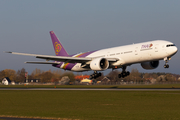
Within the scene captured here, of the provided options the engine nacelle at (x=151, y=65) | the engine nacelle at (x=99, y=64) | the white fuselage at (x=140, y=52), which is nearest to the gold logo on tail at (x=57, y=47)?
the white fuselage at (x=140, y=52)

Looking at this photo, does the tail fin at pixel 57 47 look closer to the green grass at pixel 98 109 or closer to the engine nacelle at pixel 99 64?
the engine nacelle at pixel 99 64

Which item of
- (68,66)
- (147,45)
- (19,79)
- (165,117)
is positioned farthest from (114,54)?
(19,79)

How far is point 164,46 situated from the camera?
44531mm

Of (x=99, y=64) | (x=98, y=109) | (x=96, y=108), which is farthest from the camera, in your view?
(x=99, y=64)

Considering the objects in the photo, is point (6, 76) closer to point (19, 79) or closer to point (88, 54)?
point (19, 79)

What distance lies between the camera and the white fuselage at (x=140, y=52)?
146 feet

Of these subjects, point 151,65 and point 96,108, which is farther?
point 151,65

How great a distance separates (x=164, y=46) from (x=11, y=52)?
27439mm

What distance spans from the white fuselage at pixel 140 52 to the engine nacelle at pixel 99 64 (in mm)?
1401

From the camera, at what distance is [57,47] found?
218 feet

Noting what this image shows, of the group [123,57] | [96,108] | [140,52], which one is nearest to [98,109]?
[96,108]

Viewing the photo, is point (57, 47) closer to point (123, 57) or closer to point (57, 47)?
point (57, 47)

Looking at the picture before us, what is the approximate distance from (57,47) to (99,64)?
1895cm

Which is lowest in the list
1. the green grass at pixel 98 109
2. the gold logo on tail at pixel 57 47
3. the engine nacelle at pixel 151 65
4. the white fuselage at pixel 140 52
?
the green grass at pixel 98 109
